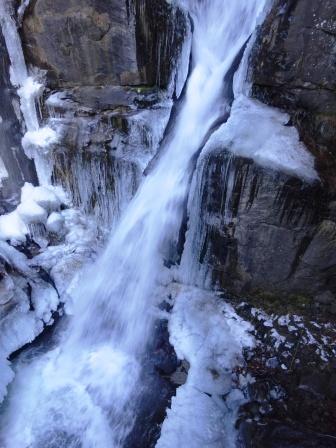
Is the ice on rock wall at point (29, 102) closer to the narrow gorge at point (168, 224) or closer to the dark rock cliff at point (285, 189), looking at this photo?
the narrow gorge at point (168, 224)

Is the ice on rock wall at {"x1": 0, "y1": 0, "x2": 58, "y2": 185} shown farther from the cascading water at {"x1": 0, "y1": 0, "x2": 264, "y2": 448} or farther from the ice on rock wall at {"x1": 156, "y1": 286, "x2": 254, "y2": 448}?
the ice on rock wall at {"x1": 156, "y1": 286, "x2": 254, "y2": 448}

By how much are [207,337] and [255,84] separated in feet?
11.8

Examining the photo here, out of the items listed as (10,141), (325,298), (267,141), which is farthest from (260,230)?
(10,141)

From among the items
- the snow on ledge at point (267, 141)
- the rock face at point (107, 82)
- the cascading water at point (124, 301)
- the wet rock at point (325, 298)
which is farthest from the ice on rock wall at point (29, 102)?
the wet rock at point (325, 298)

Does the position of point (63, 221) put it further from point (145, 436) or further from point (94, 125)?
point (145, 436)

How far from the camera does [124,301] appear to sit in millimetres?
4988

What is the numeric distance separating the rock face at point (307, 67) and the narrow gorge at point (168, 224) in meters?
0.02

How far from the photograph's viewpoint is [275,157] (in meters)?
3.79

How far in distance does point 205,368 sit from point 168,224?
6.78 feet

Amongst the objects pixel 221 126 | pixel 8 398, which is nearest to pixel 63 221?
pixel 8 398

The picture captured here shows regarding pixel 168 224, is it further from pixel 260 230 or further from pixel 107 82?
pixel 107 82

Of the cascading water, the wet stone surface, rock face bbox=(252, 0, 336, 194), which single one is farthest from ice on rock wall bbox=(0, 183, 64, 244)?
rock face bbox=(252, 0, 336, 194)

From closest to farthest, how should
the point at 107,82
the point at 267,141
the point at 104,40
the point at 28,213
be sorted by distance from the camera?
1. the point at 267,141
2. the point at 104,40
3. the point at 107,82
4. the point at 28,213

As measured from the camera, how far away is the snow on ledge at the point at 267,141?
3.75m
